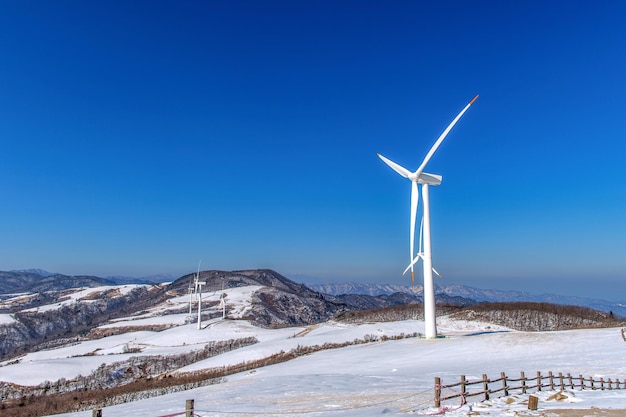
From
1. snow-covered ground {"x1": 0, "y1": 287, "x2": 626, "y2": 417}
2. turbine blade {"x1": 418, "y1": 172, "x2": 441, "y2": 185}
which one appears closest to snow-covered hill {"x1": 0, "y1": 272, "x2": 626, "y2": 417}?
snow-covered ground {"x1": 0, "y1": 287, "x2": 626, "y2": 417}

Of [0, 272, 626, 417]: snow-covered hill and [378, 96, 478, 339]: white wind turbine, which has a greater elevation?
[378, 96, 478, 339]: white wind turbine

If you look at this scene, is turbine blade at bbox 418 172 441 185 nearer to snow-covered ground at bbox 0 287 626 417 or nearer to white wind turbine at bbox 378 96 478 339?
white wind turbine at bbox 378 96 478 339

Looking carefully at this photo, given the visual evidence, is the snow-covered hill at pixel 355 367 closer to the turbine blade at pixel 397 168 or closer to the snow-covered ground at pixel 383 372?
the snow-covered ground at pixel 383 372

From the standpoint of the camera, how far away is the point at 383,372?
115ft

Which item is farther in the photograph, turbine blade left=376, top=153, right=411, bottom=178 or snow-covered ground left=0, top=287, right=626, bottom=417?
turbine blade left=376, top=153, right=411, bottom=178

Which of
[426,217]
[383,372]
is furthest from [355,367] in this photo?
[426,217]

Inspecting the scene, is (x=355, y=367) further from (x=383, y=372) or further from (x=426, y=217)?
(x=426, y=217)

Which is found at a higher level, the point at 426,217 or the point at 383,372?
the point at 426,217

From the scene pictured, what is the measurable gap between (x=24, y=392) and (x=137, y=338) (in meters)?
42.1

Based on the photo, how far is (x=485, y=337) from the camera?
160 ft

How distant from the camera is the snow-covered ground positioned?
19812 millimetres

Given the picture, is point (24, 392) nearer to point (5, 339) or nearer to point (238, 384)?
point (238, 384)

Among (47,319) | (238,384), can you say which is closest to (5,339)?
(47,319)

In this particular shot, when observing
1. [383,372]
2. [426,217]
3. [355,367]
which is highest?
[426,217]
